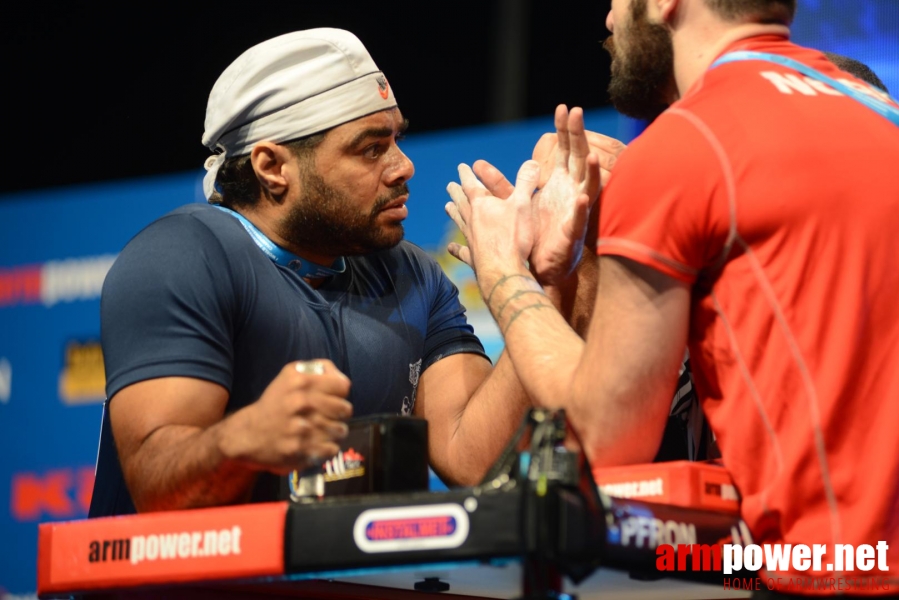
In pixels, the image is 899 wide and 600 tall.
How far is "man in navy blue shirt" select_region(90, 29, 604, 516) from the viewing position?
1.72m

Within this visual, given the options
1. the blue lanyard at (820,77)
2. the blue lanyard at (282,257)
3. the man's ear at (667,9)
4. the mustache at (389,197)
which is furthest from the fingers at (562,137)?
the blue lanyard at (282,257)

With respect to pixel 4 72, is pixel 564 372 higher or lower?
lower

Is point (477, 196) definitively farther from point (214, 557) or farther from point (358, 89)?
point (214, 557)

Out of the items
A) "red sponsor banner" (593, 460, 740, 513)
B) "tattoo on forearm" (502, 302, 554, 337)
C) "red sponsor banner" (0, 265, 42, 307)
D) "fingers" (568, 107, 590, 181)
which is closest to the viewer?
"red sponsor banner" (593, 460, 740, 513)

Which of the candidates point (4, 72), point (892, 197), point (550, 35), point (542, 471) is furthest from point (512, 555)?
point (4, 72)

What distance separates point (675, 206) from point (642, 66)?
1.51 feet

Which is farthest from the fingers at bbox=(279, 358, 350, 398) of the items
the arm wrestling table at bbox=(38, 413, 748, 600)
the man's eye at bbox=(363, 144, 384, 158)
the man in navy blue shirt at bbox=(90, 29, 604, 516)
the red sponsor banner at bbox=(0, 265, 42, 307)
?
the red sponsor banner at bbox=(0, 265, 42, 307)

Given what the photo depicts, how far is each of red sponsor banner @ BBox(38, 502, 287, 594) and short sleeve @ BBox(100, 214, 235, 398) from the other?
1.13ft

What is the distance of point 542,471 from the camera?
117 centimetres

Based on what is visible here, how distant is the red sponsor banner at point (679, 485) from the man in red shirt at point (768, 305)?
0.02m

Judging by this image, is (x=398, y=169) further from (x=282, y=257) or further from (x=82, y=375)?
(x=82, y=375)

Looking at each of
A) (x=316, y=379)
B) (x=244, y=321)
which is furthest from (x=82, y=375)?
(x=316, y=379)

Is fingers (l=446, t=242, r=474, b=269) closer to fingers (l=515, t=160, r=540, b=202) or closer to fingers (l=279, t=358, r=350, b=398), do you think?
fingers (l=515, t=160, r=540, b=202)

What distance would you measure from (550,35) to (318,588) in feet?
11.6
